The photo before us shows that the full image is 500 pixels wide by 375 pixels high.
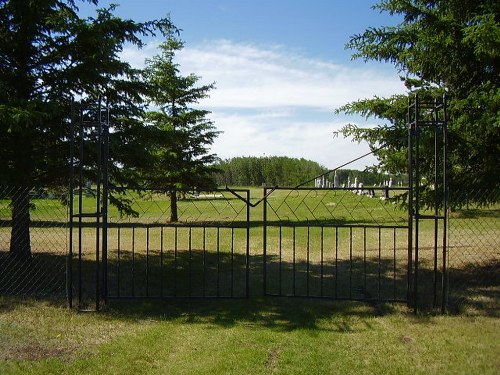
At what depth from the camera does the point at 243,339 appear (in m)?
5.02

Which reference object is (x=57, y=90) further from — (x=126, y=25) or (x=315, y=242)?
(x=315, y=242)

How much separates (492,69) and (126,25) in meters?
6.51

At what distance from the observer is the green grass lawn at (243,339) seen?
428 cm

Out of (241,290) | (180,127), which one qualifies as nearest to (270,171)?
(180,127)

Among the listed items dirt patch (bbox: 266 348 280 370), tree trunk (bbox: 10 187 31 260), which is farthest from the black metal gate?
tree trunk (bbox: 10 187 31 260)

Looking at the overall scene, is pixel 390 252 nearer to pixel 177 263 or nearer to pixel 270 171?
pixel 177 263

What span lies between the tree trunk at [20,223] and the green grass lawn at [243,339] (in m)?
1.98

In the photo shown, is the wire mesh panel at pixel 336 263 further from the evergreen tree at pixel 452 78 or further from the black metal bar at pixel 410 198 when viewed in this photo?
the evergreen tree at pixel 452 78

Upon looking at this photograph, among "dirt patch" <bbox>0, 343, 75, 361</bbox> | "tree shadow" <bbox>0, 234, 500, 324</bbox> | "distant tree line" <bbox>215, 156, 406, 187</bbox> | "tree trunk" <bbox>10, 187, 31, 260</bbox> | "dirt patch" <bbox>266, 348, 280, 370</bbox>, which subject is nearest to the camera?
"dirt patch" <bbox>266, 348, 280, 370</bbox>

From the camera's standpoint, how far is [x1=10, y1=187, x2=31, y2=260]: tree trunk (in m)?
7.76

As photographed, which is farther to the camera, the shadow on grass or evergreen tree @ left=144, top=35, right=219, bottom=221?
evergreen tree @ left=144, top=35, right=219, bottom=221

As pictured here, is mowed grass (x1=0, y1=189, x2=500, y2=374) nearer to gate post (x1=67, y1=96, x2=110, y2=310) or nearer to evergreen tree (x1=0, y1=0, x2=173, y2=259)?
gate post (x1=67, y1=96, x2=110, y2=310)

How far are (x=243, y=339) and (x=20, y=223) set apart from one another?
5.13 metres

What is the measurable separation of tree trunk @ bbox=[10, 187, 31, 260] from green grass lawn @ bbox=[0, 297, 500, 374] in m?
1.98
